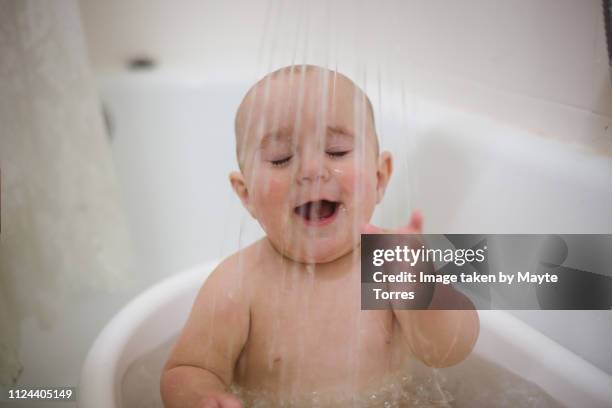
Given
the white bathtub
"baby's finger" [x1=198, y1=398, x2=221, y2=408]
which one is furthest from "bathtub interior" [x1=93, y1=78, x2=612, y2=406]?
"baby's finger" [x1=198, y1=398, x2=221, y2=408]

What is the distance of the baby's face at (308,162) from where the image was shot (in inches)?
17.4

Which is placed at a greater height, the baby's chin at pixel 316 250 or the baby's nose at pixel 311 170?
the baby's nose at pixel 311 170

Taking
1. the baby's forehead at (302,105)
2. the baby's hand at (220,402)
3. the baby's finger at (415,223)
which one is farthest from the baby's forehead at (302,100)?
Answer: the baby's hand at (220,402)

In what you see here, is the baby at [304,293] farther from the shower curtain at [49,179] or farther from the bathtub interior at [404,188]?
the shower curtain at [49,179]

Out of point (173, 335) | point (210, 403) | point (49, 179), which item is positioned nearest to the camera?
point (210, 403)

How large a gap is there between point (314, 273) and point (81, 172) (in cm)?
40

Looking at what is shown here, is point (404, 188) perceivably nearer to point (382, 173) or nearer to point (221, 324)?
point (382, 173)

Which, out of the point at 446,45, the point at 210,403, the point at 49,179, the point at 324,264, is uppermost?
the point at 446,45

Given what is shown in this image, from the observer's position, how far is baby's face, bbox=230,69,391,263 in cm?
44

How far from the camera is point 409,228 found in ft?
1.52

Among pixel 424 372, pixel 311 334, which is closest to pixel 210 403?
pixel 311 334

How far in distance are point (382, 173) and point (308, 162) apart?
0.09m

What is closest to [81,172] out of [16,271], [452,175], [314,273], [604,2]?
[16,271]

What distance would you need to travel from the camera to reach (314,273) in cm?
49
